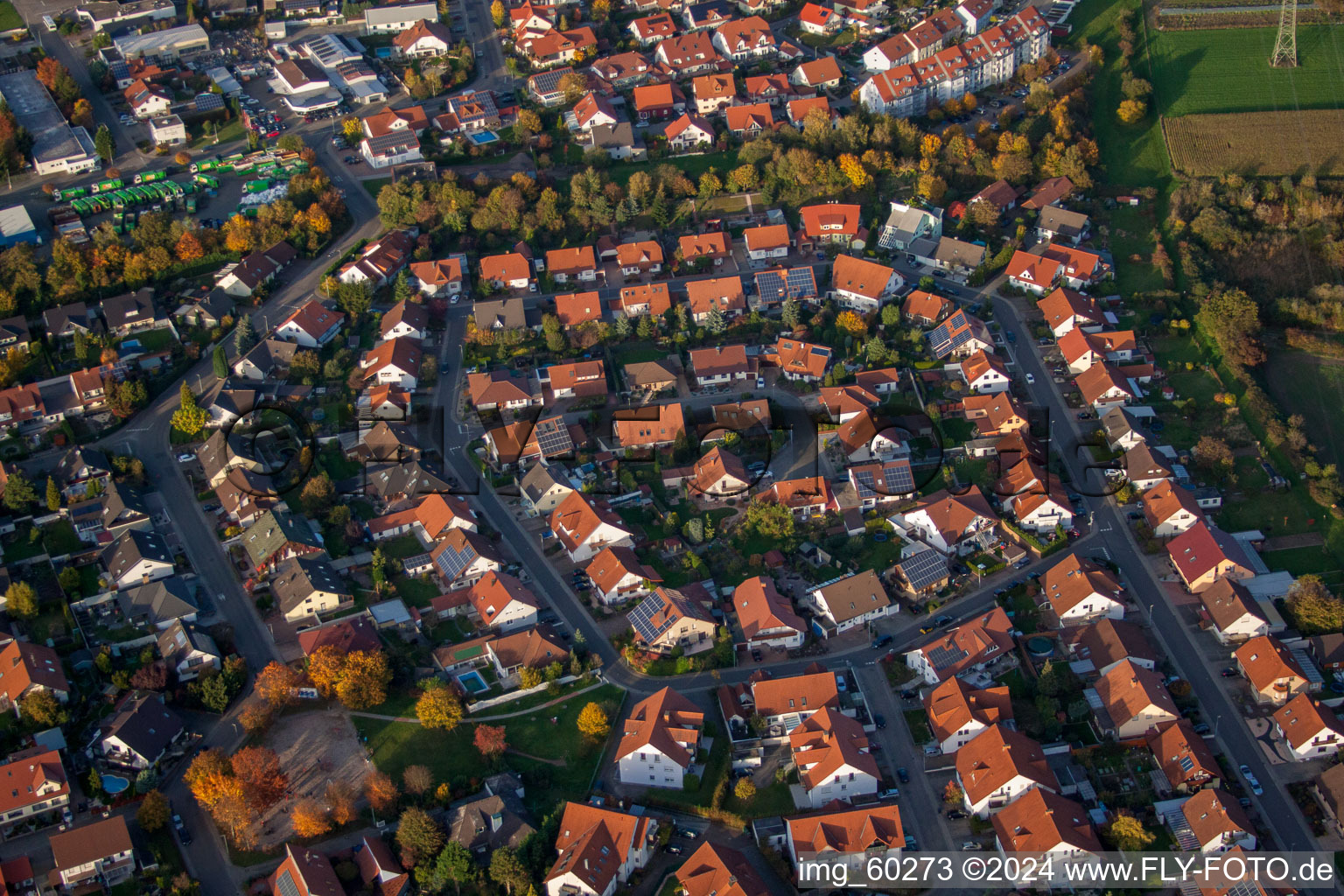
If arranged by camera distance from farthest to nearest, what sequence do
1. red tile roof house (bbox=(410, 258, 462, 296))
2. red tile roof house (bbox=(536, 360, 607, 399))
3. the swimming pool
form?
red tile roof house (bbox=(410, 258, 462, 296)), red tile roof house (bbox=(536, 360, 607, 399)), the swimming pool

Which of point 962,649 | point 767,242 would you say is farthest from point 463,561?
point 767,242

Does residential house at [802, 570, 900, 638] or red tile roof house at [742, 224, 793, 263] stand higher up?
red tile roof house at [742, 224, 793, 263]

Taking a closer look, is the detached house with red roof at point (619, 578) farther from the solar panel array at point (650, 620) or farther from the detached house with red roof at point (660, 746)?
the detached house with red roof at point (660, 746)

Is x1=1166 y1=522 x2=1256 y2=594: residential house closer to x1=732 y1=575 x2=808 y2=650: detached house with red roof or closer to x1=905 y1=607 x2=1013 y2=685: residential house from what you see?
x1=905 y1=607 x2=1013 y2=685: residential house

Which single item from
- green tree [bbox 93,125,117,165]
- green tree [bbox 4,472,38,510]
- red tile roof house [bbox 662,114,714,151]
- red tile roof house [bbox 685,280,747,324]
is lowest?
red tile roof house [bbox 685,280,747,324]

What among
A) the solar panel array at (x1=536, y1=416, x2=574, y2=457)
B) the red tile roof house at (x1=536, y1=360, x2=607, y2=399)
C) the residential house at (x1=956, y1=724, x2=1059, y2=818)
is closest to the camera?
the residential house at (x1=956, y1=724, x2=1059, y2=818)

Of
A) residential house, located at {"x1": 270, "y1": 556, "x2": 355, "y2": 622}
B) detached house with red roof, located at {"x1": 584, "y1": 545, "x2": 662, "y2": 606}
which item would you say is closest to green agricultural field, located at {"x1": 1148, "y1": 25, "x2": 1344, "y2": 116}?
detached house with red roof, located at {"x1": 584, "y1": 545, "x2": 662, "y2": 606}

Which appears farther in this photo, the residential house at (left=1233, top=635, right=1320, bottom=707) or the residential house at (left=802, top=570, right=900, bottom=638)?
the residential house at (left=802, top=570, right=900, bottom=638)
